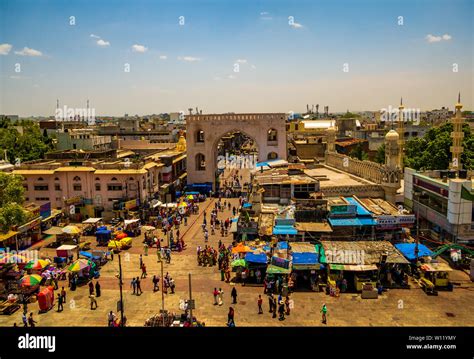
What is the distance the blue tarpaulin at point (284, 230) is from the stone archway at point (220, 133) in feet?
77.7

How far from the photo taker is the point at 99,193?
33969 millimetres

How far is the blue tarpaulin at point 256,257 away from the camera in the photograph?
20.1 meters

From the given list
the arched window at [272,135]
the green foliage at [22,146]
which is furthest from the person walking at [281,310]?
the green foliage at [22,146]

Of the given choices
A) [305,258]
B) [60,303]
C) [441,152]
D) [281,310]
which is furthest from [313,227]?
[441,152]

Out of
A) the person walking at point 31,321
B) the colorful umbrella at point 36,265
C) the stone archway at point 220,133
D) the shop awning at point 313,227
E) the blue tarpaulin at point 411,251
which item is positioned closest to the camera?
the person walking at point 31,321

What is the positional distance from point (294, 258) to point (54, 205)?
23.4m

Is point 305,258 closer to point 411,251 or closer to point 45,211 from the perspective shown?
point 411,251

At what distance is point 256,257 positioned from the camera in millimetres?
20312

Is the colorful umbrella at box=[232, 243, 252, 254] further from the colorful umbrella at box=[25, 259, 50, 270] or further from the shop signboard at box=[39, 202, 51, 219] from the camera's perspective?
the shop signboard at box=[39, 202, 51, 219]

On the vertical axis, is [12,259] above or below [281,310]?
above

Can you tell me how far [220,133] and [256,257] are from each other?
28.5 metres

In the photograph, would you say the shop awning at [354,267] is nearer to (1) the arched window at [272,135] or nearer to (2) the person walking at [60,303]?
(2) the person walking at [60,303]
